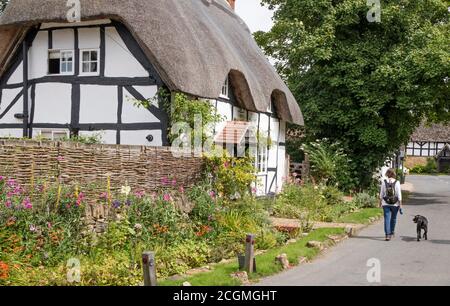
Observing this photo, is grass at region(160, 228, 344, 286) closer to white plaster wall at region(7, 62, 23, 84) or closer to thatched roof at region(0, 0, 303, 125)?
thatched roof at region(0, 0, 303, 125)

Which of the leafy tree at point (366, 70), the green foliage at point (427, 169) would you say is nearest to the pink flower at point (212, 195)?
the leafy tree at point (366, 70)

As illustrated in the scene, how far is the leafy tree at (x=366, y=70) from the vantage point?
2427cm

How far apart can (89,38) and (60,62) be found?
1250mm

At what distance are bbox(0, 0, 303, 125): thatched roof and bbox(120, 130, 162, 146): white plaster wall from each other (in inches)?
58.4

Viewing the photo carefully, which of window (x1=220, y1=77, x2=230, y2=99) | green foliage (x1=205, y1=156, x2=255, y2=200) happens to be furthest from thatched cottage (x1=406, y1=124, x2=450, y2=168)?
green foliage (x1=205, y1=156, x2=255, y2=200)

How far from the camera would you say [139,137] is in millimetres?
15555

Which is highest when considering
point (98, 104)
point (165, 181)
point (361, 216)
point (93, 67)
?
point (93, 67)

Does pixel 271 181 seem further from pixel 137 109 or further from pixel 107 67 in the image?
pixel 107 67

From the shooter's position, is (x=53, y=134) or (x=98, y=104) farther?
(x=53, y=134)

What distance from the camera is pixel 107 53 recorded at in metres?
15.9

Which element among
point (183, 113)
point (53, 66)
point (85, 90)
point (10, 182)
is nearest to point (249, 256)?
point (10, 182)

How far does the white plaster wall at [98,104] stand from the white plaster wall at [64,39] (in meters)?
1.29

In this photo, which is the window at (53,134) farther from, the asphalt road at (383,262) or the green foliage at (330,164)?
the green foliage at (330,164)

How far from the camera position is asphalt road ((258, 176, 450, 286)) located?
9539 mm
